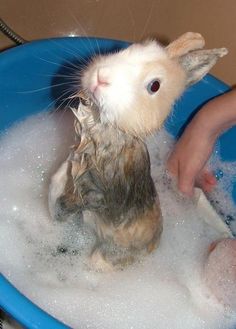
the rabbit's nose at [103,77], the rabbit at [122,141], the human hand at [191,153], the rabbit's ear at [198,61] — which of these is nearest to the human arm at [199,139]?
the human hand at [191,153]

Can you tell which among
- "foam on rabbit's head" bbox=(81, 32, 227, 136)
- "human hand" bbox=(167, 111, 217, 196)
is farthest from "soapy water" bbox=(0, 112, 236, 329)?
"foam on rabbit's head" bbox=(81, 32, 227, 136)

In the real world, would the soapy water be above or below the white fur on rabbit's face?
below

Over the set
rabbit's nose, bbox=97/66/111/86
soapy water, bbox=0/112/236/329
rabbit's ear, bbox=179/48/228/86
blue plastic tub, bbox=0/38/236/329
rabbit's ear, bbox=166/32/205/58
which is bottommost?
soapy water, bbox=0/112/236/329

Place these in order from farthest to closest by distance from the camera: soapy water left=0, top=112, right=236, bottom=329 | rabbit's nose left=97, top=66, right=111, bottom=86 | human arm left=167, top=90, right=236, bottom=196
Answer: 1. human arm left=167, top=90, right=236, bottom=196
2. soapy water left=0, top=112, right=236, bottom=329
3. rabbit's nose left=97, top=66, right=111, bottom=86

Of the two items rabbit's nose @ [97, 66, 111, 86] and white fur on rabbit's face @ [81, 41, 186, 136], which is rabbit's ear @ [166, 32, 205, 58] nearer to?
white fur on rabbit's face @ [81, 41, 186, 136]

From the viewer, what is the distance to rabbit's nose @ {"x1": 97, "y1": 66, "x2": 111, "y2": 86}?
2.12ft

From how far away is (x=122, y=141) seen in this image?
30.8 inches

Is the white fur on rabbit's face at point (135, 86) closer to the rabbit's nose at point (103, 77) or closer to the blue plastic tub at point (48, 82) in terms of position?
the rabbit's nose at point (103, 77)

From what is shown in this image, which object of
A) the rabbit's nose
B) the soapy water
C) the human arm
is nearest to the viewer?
the rabbit's nose

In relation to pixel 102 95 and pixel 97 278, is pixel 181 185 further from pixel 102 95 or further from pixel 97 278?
pixel 102 95

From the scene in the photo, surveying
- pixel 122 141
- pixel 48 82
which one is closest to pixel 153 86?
pixel 122 141

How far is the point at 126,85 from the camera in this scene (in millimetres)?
648

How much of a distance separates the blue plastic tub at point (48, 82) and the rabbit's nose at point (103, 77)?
0.28m

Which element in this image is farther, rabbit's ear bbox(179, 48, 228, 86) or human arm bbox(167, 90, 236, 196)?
human arm bbox(167, 90, 236, 196)
